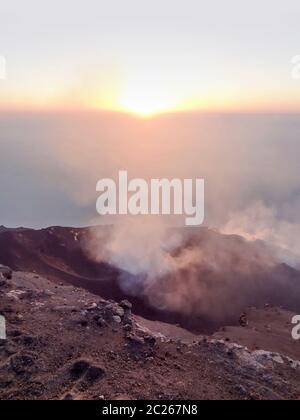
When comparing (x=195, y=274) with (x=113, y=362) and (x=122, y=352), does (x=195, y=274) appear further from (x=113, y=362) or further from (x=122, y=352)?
(x=113, y=362)

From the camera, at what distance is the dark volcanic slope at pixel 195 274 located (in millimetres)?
23734

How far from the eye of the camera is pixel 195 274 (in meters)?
26.9

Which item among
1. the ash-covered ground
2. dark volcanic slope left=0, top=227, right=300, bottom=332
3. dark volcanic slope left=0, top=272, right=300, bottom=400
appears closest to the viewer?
dark volcanic slope left=0, top=272, right=300, bottom=400

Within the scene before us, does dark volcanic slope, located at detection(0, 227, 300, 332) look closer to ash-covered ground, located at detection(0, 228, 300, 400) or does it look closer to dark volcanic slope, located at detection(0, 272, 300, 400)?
ash-covered ground, located at detection(0, 228, 300, 400)

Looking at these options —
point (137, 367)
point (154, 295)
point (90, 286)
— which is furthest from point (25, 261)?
point (137, 367)

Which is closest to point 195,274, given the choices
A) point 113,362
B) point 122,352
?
point 122,352

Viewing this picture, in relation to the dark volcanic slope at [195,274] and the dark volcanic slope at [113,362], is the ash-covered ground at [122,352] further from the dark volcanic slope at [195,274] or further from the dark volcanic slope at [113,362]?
the dark volcanic slope at [195,274]

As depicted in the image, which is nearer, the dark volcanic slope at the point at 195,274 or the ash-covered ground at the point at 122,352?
the ash-covered ground at the point at 122,352

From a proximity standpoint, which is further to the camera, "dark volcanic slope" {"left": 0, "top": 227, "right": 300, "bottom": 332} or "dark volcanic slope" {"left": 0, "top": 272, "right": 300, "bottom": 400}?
"dark volcanic slope" {"left": 0, "top": 227, "right": 300, "bottom": 332}

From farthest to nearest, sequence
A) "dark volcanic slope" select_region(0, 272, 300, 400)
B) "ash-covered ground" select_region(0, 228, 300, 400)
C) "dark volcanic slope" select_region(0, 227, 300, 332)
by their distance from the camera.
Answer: "dark volcanic slope" select_region(0, 227, 300, 332), "ash-covered ground" select_region(0, 228, 300, 400), "dark volcanic slope" select_region(0, 272, 300, 400)

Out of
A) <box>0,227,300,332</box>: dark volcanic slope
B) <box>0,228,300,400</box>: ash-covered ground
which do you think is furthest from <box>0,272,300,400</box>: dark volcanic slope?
<box>0,227,300,332</box>: dark volcanic slope

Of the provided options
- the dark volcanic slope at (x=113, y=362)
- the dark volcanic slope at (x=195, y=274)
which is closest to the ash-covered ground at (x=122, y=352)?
the dark volcanic slope at (x=113, y=362)

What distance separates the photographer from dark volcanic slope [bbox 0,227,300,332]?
77.9ft
